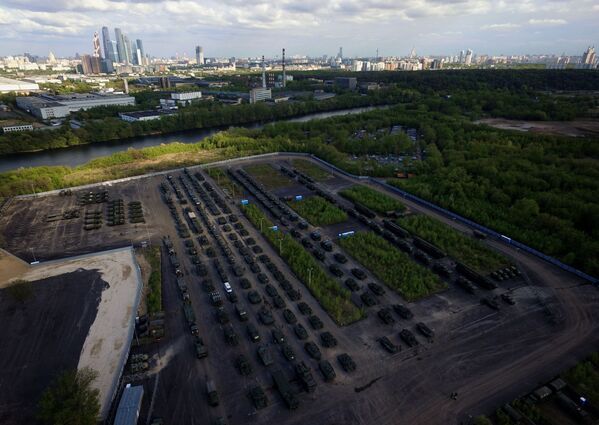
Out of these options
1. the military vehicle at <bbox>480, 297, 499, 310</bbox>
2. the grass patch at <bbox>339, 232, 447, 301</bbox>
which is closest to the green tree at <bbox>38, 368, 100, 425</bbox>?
the grass patch at <bbox>339, 232, 447, 301</bbox>

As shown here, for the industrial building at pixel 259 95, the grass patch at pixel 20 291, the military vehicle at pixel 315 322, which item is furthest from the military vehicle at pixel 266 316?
the industrial building at pixel 259 95

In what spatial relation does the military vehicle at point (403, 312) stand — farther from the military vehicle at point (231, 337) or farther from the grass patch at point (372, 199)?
the grass patch at point (372, 199)

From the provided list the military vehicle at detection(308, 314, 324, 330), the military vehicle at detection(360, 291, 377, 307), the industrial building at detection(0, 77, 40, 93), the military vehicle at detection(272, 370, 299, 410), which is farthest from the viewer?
the industrial building at detection(0, 77, 40, 93)

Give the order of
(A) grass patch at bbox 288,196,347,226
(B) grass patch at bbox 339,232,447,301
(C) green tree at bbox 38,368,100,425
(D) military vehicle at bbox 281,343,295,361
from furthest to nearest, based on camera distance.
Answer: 1. (A) grass patch at bbox 288,196,347,226
2. (B) grass patch at bbox 339,232,447,301
3. (D) military vehicle at bbox 281,343,295,361
4. (C) green tree at bbox 38,368,100,425

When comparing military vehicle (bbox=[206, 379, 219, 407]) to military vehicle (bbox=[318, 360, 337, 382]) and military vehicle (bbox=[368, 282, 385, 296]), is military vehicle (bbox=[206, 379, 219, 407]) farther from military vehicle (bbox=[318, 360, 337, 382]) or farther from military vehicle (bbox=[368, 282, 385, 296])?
military vehicle (bbox=[368, 282, 385, 296])

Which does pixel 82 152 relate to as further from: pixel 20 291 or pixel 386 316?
pixel 386 316

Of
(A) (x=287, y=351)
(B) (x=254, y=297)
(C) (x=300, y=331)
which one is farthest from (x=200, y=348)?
(C) (x=300, y=331)
